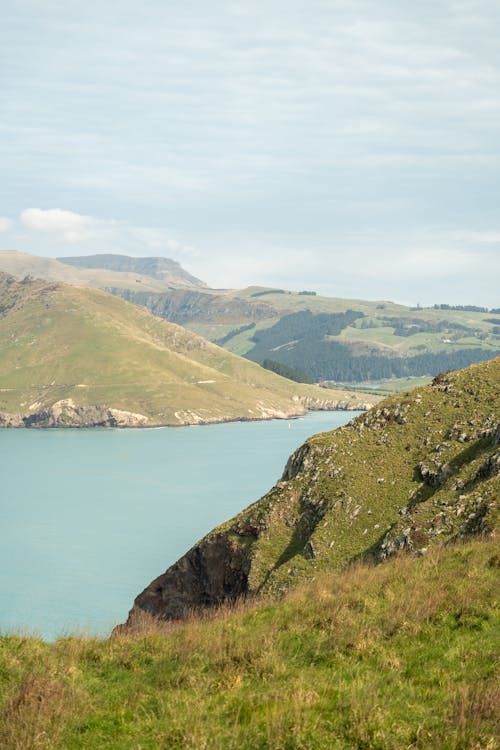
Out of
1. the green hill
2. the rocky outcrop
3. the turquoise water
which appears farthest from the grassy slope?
the turquoise water

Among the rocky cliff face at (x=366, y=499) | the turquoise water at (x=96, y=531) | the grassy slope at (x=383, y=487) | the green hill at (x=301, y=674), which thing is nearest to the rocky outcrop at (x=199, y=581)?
the rocky cliff face at (x=366, y=499)

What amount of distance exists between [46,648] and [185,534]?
10623cm

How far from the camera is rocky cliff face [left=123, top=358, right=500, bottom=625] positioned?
130ft

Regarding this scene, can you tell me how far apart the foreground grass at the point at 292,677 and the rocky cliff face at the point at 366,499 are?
61.1 ft

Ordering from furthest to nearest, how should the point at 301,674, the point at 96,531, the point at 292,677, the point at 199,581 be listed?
the point at 96,531 < the point at 199,581 < the point at 292,677 < the point at 301,674

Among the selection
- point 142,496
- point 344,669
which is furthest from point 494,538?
point 142,496

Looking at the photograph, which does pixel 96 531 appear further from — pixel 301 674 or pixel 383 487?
pixel 301 674

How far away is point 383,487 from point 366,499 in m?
1.88

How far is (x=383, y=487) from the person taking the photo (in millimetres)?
47281

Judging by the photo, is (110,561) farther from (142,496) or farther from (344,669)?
(344,669)

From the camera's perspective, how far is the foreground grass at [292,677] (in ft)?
33.5

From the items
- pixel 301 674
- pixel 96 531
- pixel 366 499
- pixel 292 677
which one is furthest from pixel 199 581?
pixel 96 531

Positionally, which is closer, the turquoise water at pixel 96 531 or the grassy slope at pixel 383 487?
the grassy slope at pixel 383 487

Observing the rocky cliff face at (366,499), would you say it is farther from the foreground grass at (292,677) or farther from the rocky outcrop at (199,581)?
the foreground grass at (292,677)
